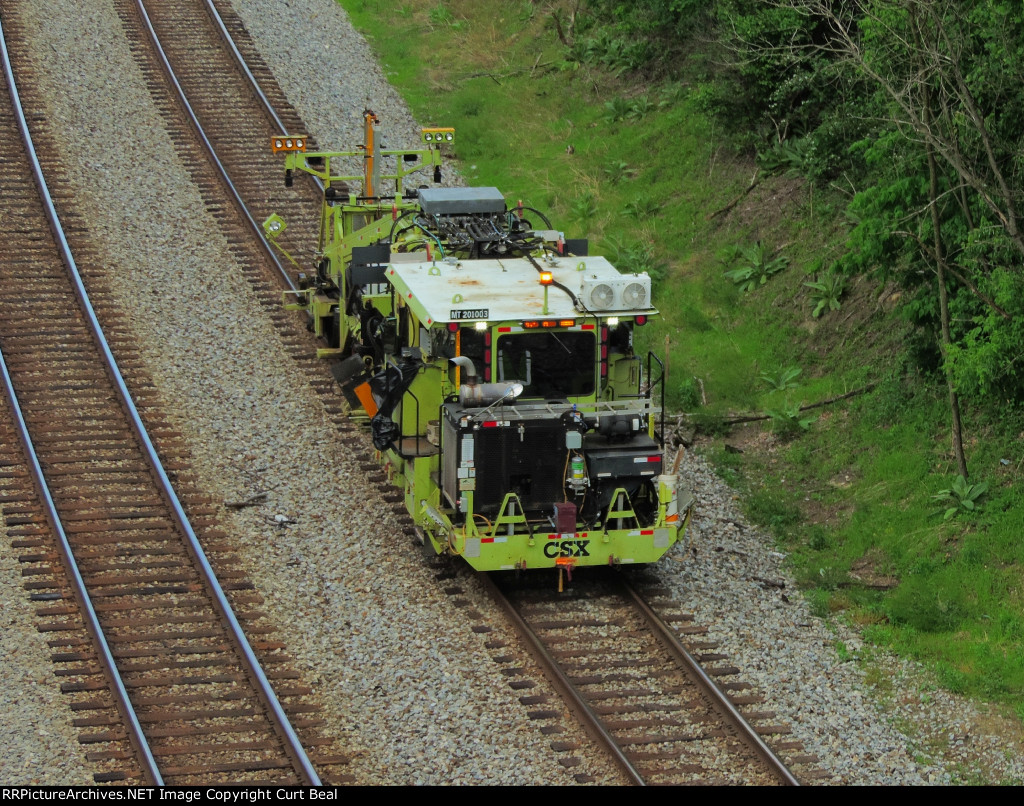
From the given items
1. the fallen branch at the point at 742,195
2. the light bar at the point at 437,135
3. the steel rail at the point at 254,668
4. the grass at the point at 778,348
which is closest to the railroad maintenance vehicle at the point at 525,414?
the grass at the point at 778,348

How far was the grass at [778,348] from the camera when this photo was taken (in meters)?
14.6

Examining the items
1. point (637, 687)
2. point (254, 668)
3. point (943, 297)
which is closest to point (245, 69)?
point (943, 297)

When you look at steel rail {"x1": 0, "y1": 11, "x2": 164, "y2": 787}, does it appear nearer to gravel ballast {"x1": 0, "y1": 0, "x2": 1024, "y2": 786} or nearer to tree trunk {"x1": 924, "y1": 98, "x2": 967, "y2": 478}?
gravel ballast {"x1": 0, "y1": 0, "x2": 1024, "y2": 786}

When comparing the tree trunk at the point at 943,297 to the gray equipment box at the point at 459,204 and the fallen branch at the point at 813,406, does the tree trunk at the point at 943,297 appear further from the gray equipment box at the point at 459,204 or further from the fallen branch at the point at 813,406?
the gray equipment box at the point at 459,204

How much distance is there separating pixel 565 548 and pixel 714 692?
212cm

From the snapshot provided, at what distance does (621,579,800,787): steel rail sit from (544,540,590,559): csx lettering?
0.79 m

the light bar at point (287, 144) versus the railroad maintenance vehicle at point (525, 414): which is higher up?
the light bar at point (287, 144)

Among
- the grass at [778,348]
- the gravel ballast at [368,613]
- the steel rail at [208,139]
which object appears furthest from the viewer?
the steel rail at [208,139]

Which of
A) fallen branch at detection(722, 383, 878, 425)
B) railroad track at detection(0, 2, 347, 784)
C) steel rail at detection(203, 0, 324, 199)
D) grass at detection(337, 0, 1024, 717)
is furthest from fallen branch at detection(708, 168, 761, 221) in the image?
railroad track at detection(0, 2, 347, 784)

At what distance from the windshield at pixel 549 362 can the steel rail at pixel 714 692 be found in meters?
1.97

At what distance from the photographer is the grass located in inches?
577

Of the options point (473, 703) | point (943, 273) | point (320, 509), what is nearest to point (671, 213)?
point (943, 273)

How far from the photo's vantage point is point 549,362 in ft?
48.0

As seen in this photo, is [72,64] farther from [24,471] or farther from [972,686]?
[972,686]
